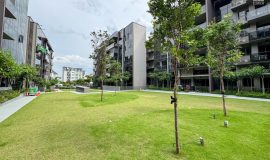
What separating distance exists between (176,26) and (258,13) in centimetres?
2806

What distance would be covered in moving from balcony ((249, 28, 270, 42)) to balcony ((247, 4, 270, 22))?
7.28 ft

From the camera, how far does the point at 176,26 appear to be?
5.91 meters

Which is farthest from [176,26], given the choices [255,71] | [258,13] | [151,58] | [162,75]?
[151,58]

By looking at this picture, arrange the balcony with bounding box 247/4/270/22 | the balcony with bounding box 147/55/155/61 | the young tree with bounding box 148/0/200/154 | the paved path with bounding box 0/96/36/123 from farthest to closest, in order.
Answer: the balcony with bounding box 147/55/155/61, the balcony with bounding box 247/4/270/22, the paved path with bounding box 0/96/36/123, the young tree with bounding box 148/0/200/154

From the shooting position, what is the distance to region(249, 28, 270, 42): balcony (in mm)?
24547

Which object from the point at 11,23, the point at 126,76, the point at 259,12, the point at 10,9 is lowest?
the point at 126,76

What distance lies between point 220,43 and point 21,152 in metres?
13.0

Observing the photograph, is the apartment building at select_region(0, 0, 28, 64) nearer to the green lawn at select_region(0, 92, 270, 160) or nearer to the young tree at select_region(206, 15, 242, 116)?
the green lawn at select_region(0, 92, 270, 160)

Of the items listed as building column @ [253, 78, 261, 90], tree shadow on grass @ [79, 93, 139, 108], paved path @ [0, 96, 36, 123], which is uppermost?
building column @ [253, 78, 261, 90]

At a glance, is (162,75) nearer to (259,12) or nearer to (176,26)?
(259,12)

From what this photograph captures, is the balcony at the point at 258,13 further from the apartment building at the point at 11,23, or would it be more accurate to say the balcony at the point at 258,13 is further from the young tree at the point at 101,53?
the apartment building at the point at 11,23

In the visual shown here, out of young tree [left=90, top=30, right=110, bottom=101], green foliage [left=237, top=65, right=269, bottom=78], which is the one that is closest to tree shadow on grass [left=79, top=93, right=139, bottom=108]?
young tree [left=90, top=30, right=110, bottom=101]

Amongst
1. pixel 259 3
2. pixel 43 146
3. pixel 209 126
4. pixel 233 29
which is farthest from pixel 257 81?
pixel 43 146

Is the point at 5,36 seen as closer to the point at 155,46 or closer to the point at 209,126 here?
the point at 155,46
